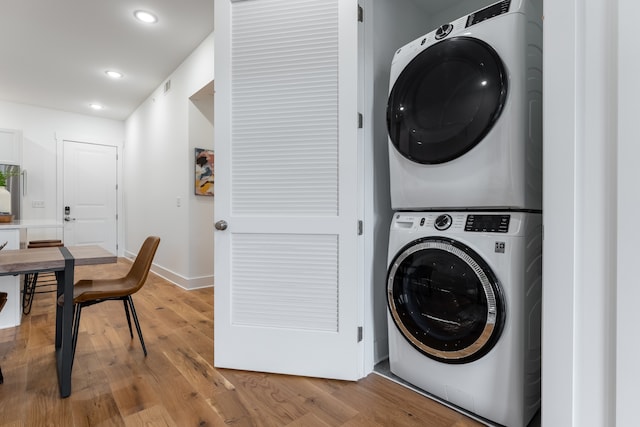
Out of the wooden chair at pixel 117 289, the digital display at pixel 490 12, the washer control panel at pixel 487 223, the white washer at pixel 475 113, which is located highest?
the digital display at pixel 490 12

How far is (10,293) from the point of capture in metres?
2.45

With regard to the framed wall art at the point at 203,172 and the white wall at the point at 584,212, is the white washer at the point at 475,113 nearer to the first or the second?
the white wall at the point at 584,212

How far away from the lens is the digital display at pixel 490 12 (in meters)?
1.33

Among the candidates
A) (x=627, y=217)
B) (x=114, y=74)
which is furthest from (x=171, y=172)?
(x=627, y=217)

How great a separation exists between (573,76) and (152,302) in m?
3.54

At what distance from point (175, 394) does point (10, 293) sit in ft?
6.10

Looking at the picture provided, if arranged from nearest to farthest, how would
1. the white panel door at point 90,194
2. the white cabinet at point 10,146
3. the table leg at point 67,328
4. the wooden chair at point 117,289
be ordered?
the table leg at point 67,328 < the wooden chair at point 117,289 < the white cabinet at point 10,146 < the white panel door at point 90,194

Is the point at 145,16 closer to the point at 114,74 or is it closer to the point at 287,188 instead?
the point at 114,74

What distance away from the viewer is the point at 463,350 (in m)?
1.40

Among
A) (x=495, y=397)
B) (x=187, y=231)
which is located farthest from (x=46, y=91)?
(x=495, y=397)

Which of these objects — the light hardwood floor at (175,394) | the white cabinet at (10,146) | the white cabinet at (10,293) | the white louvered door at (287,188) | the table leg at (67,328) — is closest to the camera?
the light hardwood floor at (175,394)

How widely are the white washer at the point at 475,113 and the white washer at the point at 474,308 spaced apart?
4.7 inches

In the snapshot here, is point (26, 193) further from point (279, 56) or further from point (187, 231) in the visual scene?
point (279, 56)

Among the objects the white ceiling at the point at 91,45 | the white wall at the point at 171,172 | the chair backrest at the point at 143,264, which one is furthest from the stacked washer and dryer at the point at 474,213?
the white wall at the point at 171,172
